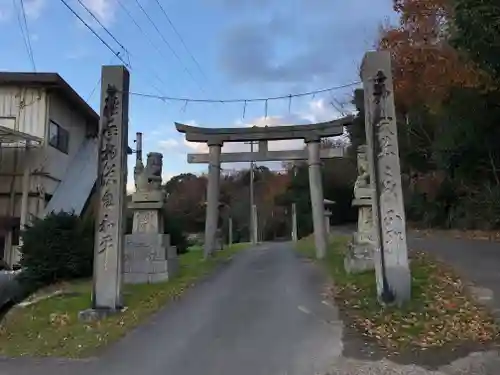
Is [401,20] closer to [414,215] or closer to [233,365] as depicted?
[414,215]

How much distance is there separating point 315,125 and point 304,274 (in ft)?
19.6

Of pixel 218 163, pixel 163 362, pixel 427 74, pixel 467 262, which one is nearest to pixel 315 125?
pixel 218 163

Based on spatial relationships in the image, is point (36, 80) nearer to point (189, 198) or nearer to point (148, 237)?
point (148, 237)

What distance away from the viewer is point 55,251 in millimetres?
12164

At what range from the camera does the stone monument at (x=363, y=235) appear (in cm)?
1173

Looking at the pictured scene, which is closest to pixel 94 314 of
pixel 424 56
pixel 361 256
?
pixel 361 256

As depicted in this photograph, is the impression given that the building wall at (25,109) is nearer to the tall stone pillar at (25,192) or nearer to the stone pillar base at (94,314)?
the tall stone pillar at (25,192)

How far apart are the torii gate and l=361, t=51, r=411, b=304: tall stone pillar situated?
7.61 m

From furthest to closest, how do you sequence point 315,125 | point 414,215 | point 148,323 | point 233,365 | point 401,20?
point 414,215 → point 401,20 → point 315,125 → point 148,323 → point 233,365

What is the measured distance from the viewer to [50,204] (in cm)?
1948

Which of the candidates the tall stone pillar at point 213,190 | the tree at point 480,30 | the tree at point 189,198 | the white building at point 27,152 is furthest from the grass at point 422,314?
the tree at point 189,198

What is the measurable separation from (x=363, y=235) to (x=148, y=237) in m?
4.99

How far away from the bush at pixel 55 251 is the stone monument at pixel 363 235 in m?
6.22

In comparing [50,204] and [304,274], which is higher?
[50,204]
